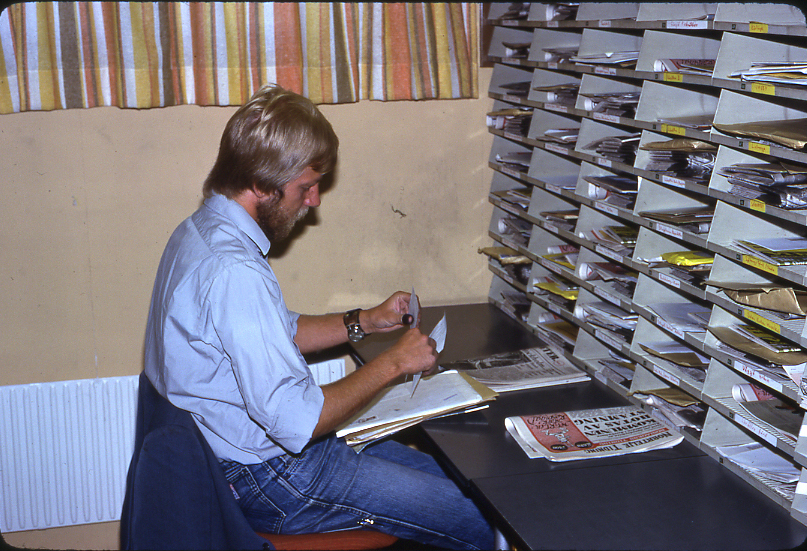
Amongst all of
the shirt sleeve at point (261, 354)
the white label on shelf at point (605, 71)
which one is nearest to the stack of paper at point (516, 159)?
the white label on shelf at point (605, 71)

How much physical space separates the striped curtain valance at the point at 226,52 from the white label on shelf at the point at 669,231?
1.23 m

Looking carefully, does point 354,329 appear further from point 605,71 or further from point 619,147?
point 605,71

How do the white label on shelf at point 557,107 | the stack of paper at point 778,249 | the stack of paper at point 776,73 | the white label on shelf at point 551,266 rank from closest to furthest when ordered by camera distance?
the stack of paper at point 776,73, the stack of paper at point 778,249, the white label on shelf at point 557,107, the white label on shelf at point 551,266

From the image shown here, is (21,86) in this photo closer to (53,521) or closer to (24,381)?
(24,381)

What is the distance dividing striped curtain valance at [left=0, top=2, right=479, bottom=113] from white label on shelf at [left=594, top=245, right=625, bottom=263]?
1.00 m

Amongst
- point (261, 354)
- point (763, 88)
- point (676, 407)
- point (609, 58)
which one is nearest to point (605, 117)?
point (609, 58)

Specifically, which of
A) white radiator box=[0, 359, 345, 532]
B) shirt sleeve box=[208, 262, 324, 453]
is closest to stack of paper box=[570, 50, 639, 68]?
shirt sleeve box=[208, 262, 324, 453]

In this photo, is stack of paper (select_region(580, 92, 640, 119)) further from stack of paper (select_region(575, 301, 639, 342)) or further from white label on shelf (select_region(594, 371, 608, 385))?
white label on shelf (select_region(594, 371, 608, 385))

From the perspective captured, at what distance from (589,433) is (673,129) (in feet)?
2.86

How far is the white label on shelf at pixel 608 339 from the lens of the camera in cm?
227

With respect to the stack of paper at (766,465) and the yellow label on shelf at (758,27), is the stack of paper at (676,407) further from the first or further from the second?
the yellow label on shelf at (758,27)

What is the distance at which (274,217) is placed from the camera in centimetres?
205

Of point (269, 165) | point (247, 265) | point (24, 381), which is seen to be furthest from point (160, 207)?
point (247, 265)

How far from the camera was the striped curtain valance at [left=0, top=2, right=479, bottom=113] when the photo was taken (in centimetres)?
257
